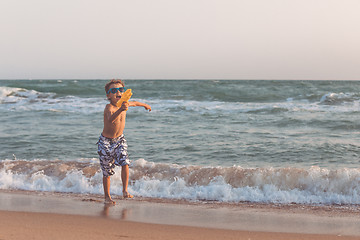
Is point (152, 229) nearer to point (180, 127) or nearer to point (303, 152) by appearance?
point (303, 152)

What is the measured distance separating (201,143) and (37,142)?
3760 millimetres

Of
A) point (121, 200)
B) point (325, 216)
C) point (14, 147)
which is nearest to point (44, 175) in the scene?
point (121, 200)

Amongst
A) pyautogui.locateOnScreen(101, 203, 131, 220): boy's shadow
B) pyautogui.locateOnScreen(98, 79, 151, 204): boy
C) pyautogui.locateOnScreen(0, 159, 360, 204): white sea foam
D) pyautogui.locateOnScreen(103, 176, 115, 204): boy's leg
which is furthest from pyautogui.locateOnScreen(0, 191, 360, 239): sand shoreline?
pyautogui.locateOnScreen(98, 79, 151, 204): boy

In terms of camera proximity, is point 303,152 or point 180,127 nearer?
point 303,152

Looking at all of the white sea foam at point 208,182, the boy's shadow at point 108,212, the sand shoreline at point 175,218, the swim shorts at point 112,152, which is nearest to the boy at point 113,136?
the swim shorts at point 112,152

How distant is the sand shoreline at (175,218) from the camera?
3.76 metres

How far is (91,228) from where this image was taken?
3.83 meters

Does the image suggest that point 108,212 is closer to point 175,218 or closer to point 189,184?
point 175,218

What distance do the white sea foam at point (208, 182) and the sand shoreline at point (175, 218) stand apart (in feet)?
1.29

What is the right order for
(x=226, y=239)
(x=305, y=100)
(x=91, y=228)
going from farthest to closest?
1. (x=305, y=100)
2. (x=91, y=228)
3. (x=226, y=239)

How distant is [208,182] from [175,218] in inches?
74.1

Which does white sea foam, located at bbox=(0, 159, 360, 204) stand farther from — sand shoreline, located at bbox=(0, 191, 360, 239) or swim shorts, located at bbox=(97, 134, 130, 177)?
swim shorts, located at bbox=(97, 134, 130, 177)

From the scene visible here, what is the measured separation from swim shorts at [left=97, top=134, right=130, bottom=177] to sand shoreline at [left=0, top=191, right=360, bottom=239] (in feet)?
1.69

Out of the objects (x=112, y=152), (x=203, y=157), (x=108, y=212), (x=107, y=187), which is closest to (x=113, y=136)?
(x=112, y=152)
